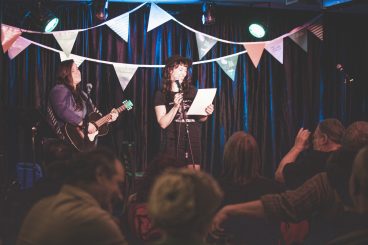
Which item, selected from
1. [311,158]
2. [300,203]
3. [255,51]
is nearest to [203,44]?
[255,51]

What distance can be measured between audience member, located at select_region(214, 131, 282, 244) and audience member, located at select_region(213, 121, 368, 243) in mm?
58

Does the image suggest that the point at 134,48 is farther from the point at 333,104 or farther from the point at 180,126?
the point at 333,104

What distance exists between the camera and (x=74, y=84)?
5504mm

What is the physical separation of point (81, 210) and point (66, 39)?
4.29 meters

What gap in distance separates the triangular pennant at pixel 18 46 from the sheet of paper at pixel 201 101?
2163mm

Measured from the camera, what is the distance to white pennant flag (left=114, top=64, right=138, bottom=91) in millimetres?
6047

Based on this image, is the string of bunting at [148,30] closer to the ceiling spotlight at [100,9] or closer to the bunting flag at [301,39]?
the bunting flag at [301,39]

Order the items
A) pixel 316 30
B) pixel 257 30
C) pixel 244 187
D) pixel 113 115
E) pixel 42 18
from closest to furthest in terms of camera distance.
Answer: pixel 244 187, pixel 42 18, pixel 113 115, pixel 257 30, pixel 316 30

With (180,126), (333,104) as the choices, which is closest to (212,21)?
(180,126)

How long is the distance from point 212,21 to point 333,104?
2.10 m

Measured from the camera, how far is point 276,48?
647cm

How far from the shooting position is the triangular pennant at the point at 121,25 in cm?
605

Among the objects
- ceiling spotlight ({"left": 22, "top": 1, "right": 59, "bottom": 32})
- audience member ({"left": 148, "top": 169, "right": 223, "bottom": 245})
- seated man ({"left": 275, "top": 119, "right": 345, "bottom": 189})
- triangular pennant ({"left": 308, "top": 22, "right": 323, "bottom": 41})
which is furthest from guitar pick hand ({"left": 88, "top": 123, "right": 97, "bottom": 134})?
audience member ({"left": 148, "top": 169, "right": 223, "bottom": 245})

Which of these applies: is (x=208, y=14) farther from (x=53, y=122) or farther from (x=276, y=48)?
(x=53, y=122)
